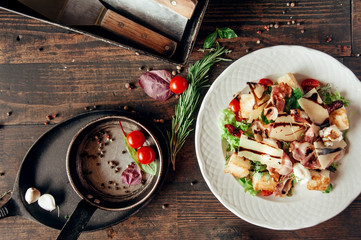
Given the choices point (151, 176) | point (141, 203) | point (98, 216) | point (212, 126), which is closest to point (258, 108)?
point (212, 126)

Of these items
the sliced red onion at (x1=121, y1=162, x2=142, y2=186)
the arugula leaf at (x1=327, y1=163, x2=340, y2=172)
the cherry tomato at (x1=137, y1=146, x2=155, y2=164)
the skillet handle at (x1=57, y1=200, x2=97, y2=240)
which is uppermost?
the arugula leaf at (x1=327, y1=163, x2=340, y2=172)

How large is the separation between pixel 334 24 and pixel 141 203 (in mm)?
1488

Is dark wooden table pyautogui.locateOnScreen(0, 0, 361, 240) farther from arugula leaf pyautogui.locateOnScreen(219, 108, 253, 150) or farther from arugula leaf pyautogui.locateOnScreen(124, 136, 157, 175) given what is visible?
arugula leaf pyautogui.locateOnScreen(219, 108, 253, 150)

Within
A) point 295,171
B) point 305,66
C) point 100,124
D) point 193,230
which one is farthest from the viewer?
point 193,230

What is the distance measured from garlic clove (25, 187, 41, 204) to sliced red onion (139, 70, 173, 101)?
0.82 metres

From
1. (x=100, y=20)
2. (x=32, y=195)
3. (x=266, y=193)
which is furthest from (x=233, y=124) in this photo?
(x=32, y=195)

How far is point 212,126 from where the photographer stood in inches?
57.5

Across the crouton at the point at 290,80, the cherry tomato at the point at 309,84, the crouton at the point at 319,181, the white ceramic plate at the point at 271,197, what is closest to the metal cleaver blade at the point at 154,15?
the white ceramic plate at the point at 271,197

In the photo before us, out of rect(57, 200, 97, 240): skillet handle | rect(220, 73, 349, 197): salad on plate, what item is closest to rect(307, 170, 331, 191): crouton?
rect(220, 73, 349, 197): salad on plate

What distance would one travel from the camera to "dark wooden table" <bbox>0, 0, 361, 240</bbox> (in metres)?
1.62

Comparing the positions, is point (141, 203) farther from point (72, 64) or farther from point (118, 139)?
point (72, 64)

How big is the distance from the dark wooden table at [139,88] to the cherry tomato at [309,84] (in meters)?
0.30

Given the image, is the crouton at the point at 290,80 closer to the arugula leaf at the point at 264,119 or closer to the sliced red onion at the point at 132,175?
the arugula leaf at the point at 264,119

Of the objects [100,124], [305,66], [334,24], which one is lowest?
[100,124]
